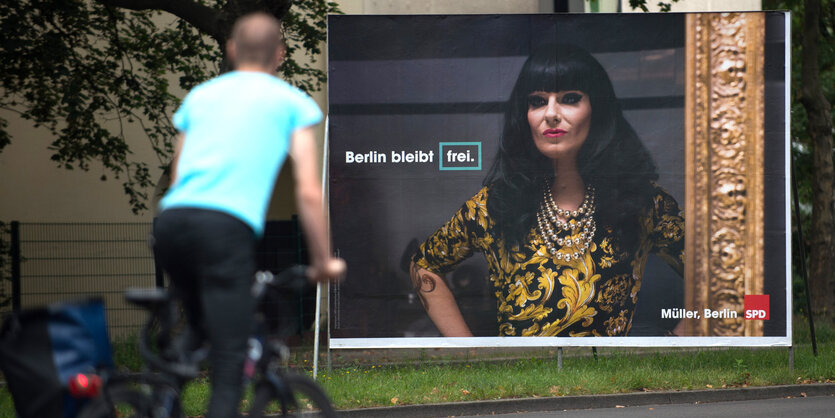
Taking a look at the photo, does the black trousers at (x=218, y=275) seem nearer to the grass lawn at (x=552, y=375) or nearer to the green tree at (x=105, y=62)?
the grass lawn at (x=552, y=375)

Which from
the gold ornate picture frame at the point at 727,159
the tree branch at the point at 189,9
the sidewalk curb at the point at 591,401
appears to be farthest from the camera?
the tree branch at the point at 189,9

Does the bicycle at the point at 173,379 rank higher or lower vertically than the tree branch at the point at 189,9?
lower

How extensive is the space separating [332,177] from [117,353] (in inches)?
179

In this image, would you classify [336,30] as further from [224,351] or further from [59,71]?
[224,351]

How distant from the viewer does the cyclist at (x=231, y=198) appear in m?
3.36

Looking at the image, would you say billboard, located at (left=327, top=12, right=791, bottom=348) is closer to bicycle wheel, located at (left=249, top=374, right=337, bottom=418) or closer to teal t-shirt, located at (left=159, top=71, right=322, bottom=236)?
bicycle wheel, located at (left=249, top=374, right=337, bottom=418)

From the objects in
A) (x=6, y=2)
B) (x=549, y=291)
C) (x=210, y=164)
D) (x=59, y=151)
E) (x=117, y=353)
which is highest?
(x=6, y=2)

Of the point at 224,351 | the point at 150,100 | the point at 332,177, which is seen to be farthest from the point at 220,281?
the point at 150,100

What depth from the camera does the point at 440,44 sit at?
414 inches

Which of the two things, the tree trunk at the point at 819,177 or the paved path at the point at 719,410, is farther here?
the tree trunk at the point at 819,177

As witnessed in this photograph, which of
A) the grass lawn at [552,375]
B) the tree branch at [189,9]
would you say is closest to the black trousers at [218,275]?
the grass lawn at [552,375]

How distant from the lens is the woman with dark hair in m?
10.5

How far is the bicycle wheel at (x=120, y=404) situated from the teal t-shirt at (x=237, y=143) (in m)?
0.58

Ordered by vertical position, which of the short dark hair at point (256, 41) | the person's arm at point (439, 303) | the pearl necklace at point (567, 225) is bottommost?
the person's arm at point (439, 303)
